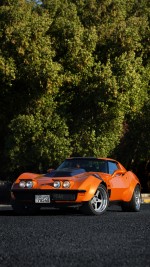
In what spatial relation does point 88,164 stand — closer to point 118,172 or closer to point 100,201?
point 118,172

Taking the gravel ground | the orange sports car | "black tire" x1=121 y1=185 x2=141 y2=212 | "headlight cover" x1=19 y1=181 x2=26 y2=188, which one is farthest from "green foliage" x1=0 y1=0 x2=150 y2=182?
the gravel ground

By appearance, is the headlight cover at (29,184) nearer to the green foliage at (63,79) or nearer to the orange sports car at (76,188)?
the orange sports car at (76,188)

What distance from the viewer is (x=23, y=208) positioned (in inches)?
586

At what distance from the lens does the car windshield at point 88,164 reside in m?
15.5

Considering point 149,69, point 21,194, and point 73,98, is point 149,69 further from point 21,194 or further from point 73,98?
point 21,194

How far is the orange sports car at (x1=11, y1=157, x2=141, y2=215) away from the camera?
14047 mm

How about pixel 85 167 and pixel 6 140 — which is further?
pixel 6 140

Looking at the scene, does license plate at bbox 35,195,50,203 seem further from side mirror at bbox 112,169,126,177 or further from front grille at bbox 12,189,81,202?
side mirror at bbox 112,169,126,177

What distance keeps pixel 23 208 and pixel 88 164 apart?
187 centimetres

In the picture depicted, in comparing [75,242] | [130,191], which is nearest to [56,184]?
[130,191]

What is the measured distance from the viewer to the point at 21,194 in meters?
14.4

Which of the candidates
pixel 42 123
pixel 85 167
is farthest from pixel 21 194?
pixel 42 123

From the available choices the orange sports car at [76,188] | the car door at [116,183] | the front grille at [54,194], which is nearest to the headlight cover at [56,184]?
the orange sports car at [76,188]

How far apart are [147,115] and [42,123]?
550 cm
